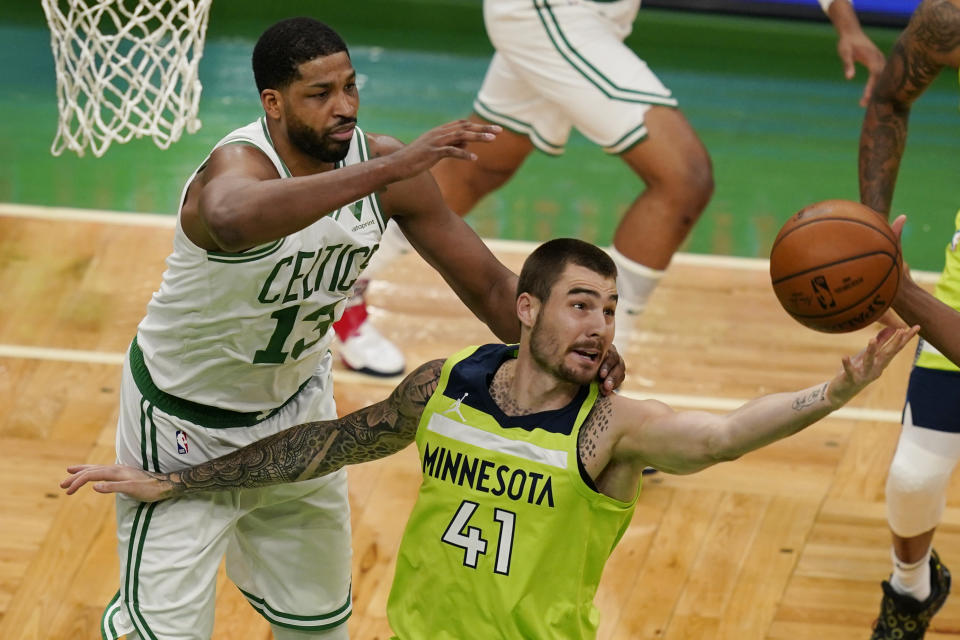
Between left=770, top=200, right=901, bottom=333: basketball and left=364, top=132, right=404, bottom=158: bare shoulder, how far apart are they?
920 millimetres

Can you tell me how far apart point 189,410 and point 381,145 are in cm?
78

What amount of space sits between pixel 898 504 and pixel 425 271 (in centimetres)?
283

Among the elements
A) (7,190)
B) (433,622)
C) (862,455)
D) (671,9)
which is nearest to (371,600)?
(433,622)

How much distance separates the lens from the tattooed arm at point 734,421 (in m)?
2.53

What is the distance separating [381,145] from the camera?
11.2 ft

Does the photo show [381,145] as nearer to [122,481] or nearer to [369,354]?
[122,481]

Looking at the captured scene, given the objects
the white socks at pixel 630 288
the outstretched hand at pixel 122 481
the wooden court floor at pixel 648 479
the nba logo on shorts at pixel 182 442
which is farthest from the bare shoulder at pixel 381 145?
the white socks at pixel 630 288

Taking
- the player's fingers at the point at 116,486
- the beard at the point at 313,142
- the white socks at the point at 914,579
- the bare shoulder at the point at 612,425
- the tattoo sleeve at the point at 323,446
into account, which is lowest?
the white socks at the point at 914,579

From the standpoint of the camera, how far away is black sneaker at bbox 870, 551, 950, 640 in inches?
163

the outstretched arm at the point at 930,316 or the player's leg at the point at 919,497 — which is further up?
the outstretched arm at the point at 930,316

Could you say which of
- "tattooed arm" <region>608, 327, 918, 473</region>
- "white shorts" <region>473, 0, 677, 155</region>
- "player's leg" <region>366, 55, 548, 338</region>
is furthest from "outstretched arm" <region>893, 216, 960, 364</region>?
"player's leg" <region>366, 55, 548, 338</region>

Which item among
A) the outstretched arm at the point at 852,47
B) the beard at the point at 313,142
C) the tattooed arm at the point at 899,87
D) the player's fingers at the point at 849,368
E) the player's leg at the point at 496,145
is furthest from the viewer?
the player's leg at the point at 496,145

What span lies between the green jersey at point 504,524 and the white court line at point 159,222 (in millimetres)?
3445

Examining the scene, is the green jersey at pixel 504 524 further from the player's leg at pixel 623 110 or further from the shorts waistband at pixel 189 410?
the player's leg at pixel 623 110
